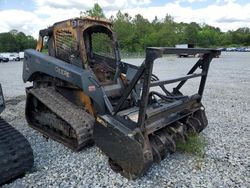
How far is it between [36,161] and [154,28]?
7366cm

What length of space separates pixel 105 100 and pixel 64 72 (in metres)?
0.92

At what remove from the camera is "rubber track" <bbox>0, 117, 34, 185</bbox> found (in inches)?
138

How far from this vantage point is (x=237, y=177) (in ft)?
12.3

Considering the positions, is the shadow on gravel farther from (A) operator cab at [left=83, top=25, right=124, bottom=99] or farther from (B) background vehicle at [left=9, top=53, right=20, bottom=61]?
(B) background vehicle at [left=9, top=53, right=20, bottom=61]

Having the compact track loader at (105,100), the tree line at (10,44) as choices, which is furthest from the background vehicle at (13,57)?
the compact track loader at (105,100)

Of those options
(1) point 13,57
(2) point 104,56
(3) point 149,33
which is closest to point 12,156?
(2) point 104,56

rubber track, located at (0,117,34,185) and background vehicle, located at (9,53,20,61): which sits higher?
rubber track, located at (0,117,34,185)

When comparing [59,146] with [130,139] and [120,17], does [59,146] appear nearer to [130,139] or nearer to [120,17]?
[130,139]

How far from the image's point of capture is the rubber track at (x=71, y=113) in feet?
14.6

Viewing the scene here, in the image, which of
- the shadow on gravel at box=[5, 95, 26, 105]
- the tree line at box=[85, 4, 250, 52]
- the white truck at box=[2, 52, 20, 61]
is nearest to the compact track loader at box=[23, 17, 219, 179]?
the shadow on gravel at box=[5, 95, 26, 105]

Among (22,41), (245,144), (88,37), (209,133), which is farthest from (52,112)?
(22,41)

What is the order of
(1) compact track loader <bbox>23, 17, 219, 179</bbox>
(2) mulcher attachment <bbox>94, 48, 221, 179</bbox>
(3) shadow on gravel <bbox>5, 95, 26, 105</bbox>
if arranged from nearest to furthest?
(2) mulcher attachment <bbox>94, 48, 221, 179</bbox> < (1) compact track loader <bbox>23, 17, 219, 179</bbox> < (3) shadow on gravel <bbox>5, 95, 26, 105</bbox>

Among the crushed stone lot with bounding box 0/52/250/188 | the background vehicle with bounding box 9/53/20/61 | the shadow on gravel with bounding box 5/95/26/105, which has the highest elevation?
the crushed stone lot with bounding box 0/52/250/188

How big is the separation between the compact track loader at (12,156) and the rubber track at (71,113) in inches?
34.4
